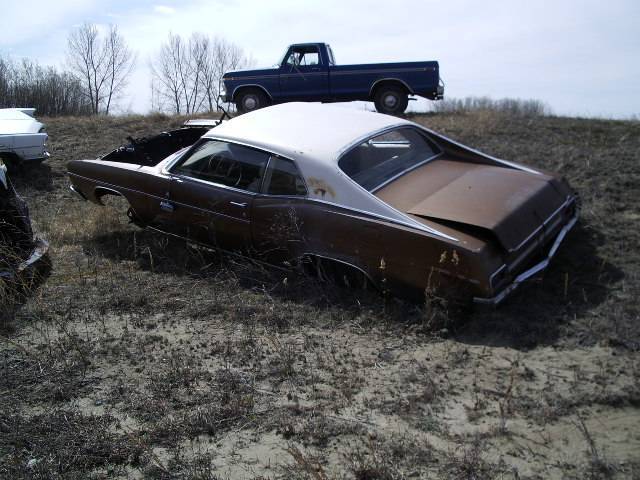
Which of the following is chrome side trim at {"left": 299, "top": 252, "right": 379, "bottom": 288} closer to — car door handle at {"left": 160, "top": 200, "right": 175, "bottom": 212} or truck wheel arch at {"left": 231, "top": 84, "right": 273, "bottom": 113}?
car door handle at {"left": 160, "top": 200, "right": 175, "bottom": 212}

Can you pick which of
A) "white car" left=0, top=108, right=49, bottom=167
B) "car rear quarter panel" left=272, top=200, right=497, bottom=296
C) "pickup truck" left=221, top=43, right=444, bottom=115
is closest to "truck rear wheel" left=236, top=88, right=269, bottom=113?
"pickup truck" left=221, top=43, right=444, bottom=115

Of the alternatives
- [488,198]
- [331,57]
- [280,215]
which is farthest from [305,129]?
[331,57]

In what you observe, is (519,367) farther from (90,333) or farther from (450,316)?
(90,333)

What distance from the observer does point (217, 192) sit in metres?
5.30

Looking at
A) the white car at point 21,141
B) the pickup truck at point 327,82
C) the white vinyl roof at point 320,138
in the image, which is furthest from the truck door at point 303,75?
the white vinyl roof at point 320,138

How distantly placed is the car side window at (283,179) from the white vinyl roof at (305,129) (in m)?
0.08

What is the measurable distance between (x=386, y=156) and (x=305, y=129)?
2.30 feet

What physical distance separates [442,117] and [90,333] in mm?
8503

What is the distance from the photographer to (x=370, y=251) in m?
4.41

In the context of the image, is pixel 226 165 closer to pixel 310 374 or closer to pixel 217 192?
pixel 217 192

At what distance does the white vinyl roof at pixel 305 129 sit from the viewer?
495 centimetres

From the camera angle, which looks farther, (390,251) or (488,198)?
(488,198)

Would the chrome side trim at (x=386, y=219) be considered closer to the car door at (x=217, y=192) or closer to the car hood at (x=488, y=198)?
the car hood at (x=488, y=198)

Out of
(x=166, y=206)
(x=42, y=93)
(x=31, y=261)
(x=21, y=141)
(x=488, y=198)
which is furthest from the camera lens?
(x=42, y=93)
